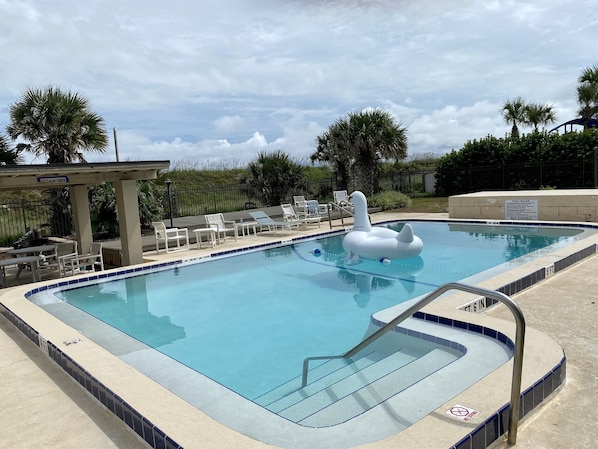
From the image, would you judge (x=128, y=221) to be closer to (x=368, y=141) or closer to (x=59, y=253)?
(x=59, y=253)

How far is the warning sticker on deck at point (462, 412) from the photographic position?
297cm

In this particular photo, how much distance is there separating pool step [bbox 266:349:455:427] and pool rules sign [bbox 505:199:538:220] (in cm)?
1172

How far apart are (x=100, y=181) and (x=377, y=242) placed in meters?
6.43

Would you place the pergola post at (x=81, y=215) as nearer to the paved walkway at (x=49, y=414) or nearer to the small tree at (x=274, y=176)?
the paved walkway at (x=49, y=414)

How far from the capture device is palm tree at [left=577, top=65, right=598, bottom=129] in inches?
1054

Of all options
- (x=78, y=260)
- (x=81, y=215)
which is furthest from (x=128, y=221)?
(x=81, y=215)

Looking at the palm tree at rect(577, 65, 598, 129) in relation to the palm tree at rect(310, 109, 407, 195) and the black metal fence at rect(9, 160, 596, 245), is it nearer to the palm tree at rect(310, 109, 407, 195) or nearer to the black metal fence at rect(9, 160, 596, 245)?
the black metal fence at rect(9, 160, 596, 245)

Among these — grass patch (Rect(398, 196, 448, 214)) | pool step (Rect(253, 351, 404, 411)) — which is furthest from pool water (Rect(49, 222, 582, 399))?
grass patch (Rect(398, 196, 448, 214))

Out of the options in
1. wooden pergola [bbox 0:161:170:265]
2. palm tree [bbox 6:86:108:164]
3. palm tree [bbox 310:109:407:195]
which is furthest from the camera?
palm tree [bbox 310:109:407:195]

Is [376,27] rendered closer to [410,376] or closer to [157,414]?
[410,376]

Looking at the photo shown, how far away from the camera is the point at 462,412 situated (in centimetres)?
304

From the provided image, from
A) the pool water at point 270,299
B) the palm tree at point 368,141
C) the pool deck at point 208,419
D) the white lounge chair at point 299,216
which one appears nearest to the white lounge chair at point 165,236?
the pool water at point 270,299

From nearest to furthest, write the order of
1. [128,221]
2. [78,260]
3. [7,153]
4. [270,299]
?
1. [270,299]
2. [78,260]
3. [128,221]
4. [7,153]

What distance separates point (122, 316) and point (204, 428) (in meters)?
4.91
